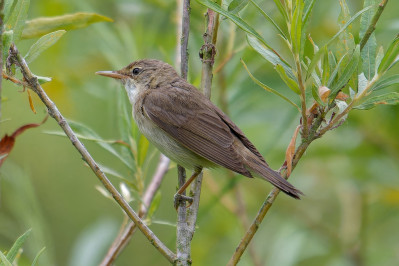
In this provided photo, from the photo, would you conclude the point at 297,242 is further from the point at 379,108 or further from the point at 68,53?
the point at 68,53

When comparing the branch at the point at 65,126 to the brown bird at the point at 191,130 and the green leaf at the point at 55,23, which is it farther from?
the brown bird at the point at 191,130

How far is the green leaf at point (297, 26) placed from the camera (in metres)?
2.16

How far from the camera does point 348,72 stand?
2107mm

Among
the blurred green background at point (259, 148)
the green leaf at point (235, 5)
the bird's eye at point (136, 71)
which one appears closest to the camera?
the green leaf at point (235, 5)

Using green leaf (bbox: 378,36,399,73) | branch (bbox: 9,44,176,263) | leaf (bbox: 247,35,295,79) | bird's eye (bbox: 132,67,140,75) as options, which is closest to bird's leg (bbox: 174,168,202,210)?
branch (bbox: 9,44,176,263)

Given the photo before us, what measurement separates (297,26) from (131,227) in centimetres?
111

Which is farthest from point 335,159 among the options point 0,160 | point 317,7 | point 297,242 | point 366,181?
point 0,160

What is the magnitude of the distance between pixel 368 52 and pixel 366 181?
5.86 feet

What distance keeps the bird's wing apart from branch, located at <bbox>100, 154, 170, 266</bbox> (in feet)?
0.65

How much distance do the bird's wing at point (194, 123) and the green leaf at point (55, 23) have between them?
30.3 inches

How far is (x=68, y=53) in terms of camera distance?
457cm

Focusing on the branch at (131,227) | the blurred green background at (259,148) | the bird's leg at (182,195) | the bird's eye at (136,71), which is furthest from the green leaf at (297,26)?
the bird's eye at (136,71)

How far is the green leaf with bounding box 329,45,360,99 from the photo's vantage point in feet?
6.82

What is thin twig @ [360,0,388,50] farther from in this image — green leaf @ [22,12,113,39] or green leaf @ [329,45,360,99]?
green leaf @ [22,12,113,39]
